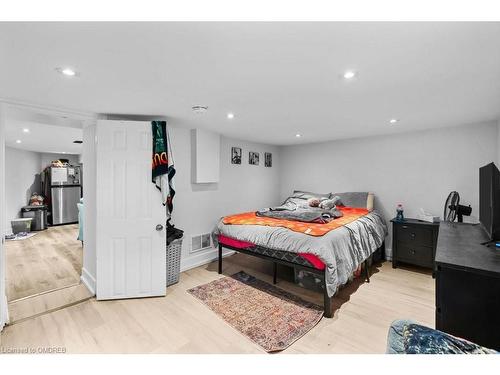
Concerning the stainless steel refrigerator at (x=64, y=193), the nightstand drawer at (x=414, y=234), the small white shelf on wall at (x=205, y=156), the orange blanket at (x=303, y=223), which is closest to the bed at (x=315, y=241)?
the orange blanket at (x=303, y=223)

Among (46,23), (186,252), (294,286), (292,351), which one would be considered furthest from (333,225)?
(46,23)

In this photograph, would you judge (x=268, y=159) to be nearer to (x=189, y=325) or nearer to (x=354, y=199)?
(x=354, y=199)

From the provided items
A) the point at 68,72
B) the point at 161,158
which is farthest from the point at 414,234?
the point at 68,72

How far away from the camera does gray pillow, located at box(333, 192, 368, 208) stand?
4.11 m

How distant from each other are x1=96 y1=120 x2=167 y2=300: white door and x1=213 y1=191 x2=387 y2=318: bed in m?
0.97

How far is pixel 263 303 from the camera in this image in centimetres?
261

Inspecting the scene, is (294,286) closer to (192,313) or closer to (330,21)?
(192,313)

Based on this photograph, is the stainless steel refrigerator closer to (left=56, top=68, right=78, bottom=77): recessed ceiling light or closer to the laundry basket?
the laundry basket

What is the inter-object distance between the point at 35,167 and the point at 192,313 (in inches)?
277

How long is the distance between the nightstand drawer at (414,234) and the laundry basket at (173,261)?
3281 mm

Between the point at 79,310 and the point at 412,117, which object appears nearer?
the point at 79,310

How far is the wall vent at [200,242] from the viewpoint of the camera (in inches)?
145

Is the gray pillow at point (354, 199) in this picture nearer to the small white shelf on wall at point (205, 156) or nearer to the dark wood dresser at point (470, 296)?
the small white shelf on wall at point (205, 156)

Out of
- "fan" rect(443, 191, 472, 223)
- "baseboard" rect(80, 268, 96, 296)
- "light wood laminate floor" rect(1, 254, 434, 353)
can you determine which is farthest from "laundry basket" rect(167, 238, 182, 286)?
"fan" rect(443, 191, 472, 223)
